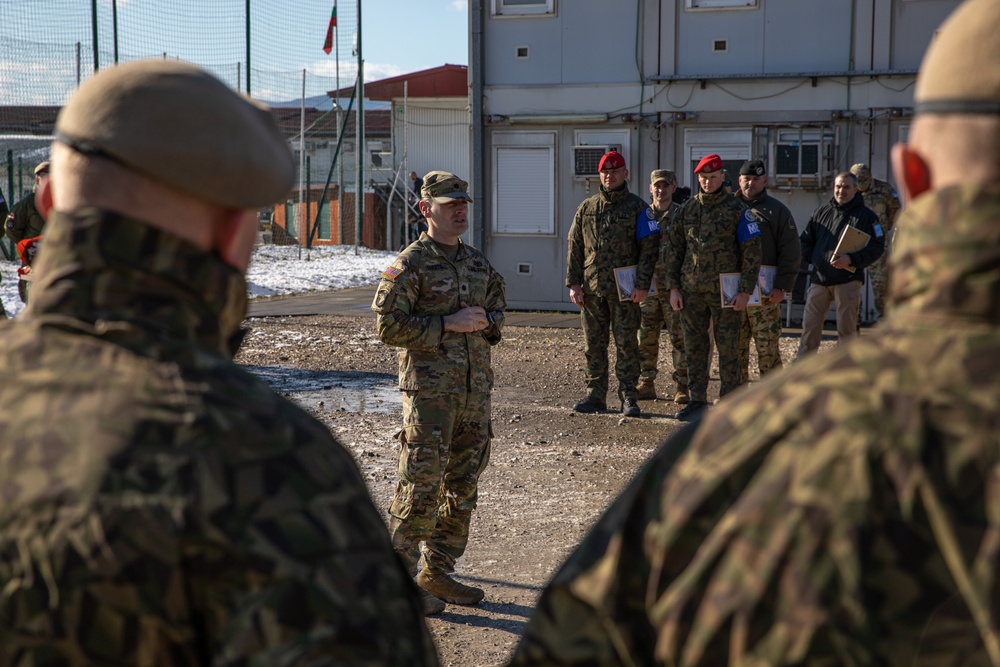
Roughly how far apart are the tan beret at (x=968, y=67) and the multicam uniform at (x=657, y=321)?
935 cm

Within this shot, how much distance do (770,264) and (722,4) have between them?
6.56 meters

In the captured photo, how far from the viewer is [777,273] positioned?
10.2 metres

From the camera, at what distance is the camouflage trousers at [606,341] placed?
10.2 metres

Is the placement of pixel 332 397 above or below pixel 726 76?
below

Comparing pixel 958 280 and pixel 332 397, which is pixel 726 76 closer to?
pixel 332 397

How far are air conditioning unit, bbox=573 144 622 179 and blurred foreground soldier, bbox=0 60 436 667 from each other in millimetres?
14622

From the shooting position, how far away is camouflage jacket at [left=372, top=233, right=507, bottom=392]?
5516 mm

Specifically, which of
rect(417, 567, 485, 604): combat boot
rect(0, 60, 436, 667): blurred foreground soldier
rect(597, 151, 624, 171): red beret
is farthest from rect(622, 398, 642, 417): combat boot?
rect(0, 60, 436, 667): blurred foreground soldier

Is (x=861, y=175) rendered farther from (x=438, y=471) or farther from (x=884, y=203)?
(x=438, y=471)

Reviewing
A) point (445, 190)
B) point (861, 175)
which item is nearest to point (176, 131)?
point (445, 190)

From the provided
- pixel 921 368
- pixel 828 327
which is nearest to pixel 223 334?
pixel 921 368

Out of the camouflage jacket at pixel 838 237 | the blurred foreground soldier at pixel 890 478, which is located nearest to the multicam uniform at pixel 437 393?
the blurred foreground soldier at pixel 890 478

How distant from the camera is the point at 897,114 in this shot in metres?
14.8

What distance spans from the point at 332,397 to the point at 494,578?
5.14 m
